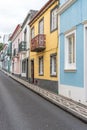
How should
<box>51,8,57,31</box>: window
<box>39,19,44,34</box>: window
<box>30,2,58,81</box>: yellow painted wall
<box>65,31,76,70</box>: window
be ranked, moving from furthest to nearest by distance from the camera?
<box>39,19,44,34</box>: window → <box>51,8,57,31</box>: window → <box>30,2,58,81</box>: yellow painted wall → <box>65,31,76,70</box>: window

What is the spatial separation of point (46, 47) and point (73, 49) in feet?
22.3

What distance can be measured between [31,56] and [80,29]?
613 inches

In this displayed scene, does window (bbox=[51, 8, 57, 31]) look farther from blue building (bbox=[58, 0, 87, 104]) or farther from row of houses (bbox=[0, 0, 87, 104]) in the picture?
blue building (bbox=[58, 0, 87, 104])

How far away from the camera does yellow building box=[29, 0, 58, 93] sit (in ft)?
68.7

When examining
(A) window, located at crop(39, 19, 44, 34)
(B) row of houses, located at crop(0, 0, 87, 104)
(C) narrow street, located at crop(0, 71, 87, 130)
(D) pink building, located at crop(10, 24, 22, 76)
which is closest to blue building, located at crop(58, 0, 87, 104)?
(B) row of houses, located at crop(0, 0, 87, 104)

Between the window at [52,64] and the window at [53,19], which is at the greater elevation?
the window at [53,19]

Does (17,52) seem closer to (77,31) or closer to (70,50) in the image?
(70,50)

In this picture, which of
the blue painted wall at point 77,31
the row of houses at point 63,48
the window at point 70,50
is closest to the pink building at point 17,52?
the row of houses at point 63,48

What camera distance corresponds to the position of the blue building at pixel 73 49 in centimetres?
1452

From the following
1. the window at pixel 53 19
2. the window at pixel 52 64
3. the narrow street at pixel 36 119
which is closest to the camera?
the narrow street at pixel 36 119

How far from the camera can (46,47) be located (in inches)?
922

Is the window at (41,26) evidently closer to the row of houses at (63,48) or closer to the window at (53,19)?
the row of houses at (63,48)

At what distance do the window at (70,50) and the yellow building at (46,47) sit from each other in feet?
8.42

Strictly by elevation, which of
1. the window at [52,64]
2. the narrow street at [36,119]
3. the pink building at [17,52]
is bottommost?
the narrow street at [36,119]
